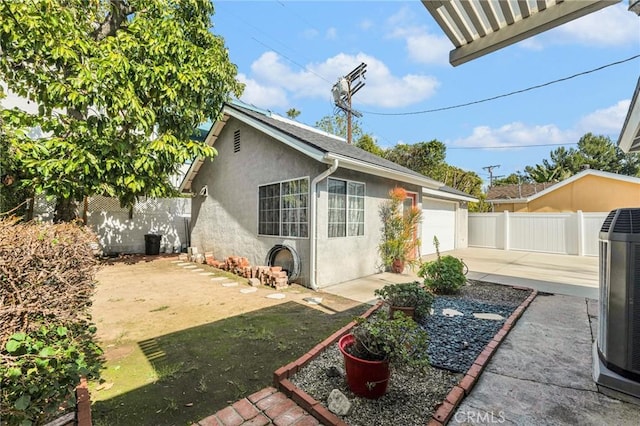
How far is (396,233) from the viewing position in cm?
817

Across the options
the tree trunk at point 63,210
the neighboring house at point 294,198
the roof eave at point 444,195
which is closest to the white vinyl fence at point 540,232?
the roof eave at point 444,195

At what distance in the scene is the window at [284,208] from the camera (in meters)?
6.79

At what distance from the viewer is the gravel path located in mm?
2172

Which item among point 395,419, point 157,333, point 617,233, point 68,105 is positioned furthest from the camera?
point 68,105

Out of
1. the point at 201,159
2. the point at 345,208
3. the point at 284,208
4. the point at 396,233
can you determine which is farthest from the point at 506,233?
the point at 201,159

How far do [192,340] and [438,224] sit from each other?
11587 millimetres

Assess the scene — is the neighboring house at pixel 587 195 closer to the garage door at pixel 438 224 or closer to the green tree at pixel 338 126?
the garage door at pixel 438 224

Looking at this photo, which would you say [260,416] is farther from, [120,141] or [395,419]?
[120,141]

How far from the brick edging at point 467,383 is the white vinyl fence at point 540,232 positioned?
10.8 m

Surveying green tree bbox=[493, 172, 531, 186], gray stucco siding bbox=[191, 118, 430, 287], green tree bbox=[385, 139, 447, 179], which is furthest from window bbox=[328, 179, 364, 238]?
green tree bbox=[493, 172, 531, 186]

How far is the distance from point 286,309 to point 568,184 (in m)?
16.5

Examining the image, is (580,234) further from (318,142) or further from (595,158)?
(595,158)

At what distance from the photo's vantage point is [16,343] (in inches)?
68.0

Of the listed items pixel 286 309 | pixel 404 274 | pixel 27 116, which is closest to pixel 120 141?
pixel 27 116
